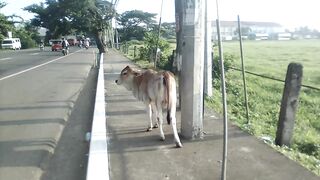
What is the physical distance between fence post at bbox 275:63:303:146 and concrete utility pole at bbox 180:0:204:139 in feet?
4.31

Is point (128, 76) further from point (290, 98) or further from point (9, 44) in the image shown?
point (9, 44)

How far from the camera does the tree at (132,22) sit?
8995 cm

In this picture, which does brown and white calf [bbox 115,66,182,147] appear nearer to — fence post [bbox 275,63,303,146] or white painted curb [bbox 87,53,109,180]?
white painted curb [bbox 87,53,109,180]

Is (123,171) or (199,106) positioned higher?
(199,106)

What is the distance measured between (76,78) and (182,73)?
41.2ft

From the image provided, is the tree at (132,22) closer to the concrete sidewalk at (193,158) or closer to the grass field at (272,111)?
the grass field at (272,111)

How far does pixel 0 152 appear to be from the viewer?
6.57 meters

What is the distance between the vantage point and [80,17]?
165 ft

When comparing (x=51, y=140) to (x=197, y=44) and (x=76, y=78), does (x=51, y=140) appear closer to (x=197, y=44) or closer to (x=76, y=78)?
(x=197, y=44)

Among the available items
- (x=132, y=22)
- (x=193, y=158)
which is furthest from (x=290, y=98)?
(x=132, y=22)

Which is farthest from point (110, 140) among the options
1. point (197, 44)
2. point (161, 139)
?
point (197, 44)

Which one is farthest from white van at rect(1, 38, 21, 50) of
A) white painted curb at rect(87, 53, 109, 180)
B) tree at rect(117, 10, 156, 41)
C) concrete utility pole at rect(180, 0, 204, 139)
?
concrete utility pole at rect(180, 0, 204, 139)

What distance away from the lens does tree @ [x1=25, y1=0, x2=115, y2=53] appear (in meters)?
48.8

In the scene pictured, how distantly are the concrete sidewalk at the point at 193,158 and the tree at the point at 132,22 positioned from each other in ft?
270
